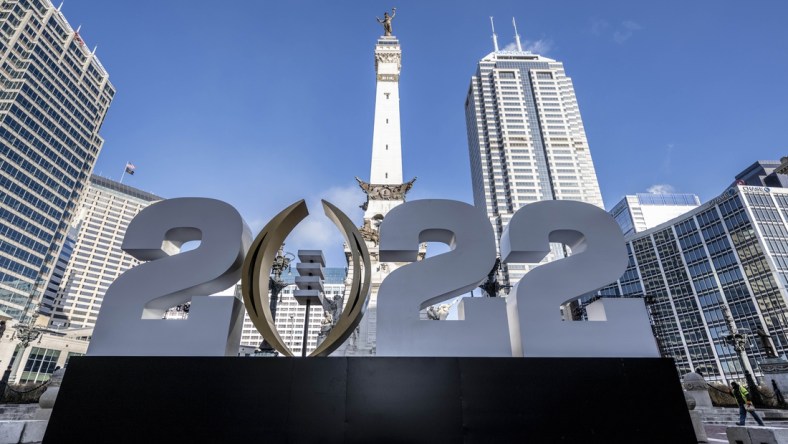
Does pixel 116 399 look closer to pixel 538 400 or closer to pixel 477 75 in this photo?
pixel 538 400

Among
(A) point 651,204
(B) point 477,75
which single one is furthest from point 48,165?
(A) point 651,204

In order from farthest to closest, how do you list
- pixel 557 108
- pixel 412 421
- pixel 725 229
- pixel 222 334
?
pixel 557 108
pixel 725 229
pixel 222 334
pixel 412 421

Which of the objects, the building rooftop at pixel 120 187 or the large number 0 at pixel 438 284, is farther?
the building rooftop at pixel 120 187

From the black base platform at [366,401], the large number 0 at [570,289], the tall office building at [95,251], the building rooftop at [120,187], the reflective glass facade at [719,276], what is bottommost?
the black base platform at [366,401]

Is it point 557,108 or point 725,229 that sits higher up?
point 557,108

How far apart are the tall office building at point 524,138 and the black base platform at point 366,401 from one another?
108 metres

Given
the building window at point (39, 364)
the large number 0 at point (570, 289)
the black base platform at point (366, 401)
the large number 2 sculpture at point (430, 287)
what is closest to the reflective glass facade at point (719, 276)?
the large number 0 at point (570, 289)

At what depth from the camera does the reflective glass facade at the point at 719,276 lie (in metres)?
64.6

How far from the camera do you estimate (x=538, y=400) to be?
5137 millimetres

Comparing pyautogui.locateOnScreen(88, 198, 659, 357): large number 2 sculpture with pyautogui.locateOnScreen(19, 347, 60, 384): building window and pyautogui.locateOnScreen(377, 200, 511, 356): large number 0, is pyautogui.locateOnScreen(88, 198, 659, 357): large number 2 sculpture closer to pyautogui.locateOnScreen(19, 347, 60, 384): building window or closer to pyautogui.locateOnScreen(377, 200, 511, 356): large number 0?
pyautogui.locateOnScreen(377, 200, 511, 356): large number 0

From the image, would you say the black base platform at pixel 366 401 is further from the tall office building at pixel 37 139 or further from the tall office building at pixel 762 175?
the tall office building at pixel 762 175

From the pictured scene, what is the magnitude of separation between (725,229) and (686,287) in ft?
45.5

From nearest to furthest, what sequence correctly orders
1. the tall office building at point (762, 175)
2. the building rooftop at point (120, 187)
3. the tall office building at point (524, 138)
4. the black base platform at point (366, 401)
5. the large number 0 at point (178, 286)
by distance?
1. the black base platform at point (366, 401)
2. the large number 0 at point (178, 286)
3. the tall office building at point (762, 175)
4. the tall office building at point (524, 138)
5. the building rooftop at point (120, 187)

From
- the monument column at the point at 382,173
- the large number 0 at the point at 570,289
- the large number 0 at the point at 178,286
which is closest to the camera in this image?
the large number 0 at the point at 178,286
